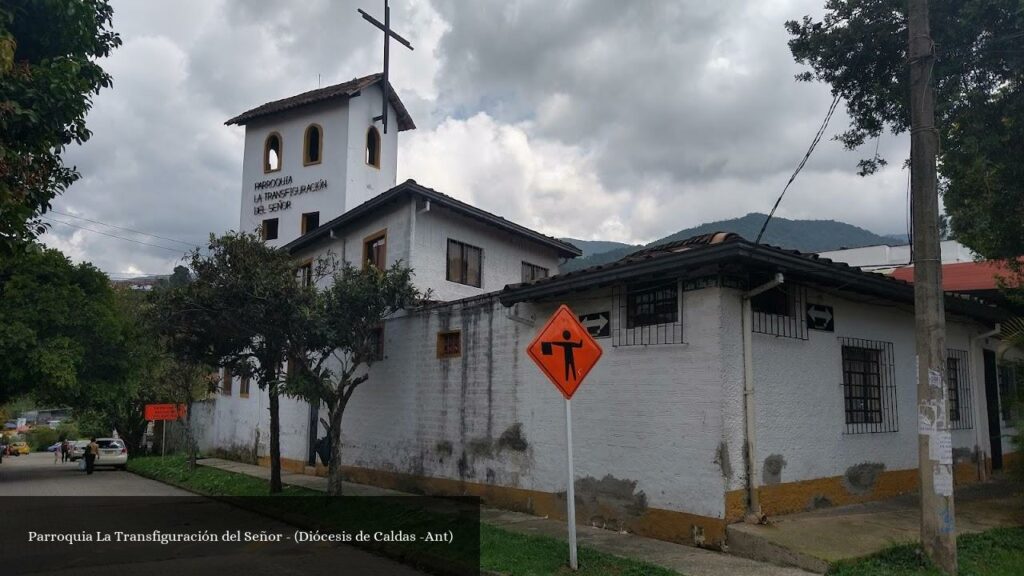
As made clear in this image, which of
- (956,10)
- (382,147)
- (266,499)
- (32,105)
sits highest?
(382,147)

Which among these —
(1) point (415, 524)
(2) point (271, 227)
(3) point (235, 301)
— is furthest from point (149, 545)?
(2) point (271, 227)

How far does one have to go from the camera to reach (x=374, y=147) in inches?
1080

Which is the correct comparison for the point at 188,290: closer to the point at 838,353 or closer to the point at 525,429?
the point at 525,429

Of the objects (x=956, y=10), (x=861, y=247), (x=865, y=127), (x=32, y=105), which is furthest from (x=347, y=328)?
(x=861, y=247)

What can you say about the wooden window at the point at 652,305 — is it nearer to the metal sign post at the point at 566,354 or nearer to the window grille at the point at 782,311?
the window grille at the point at 782,311

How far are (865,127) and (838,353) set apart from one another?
3.91 m

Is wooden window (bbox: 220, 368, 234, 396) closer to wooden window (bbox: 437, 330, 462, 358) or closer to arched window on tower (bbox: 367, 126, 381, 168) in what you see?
arched window on tower (bbox: 367, 126, 381, 168)

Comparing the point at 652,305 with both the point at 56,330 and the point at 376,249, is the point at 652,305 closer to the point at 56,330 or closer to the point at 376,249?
the point at 376,249

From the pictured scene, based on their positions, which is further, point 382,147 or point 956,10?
point 382,147

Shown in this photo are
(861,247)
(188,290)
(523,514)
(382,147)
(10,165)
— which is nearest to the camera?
(10,165)

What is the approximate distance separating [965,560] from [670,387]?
3.73 meters

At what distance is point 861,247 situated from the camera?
127ft

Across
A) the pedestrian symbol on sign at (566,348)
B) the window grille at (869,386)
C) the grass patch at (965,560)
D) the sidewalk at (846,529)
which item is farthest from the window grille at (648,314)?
the grass patch at (965,560)

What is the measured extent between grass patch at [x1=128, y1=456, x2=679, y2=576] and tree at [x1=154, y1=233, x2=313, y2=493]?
7.60 ft
